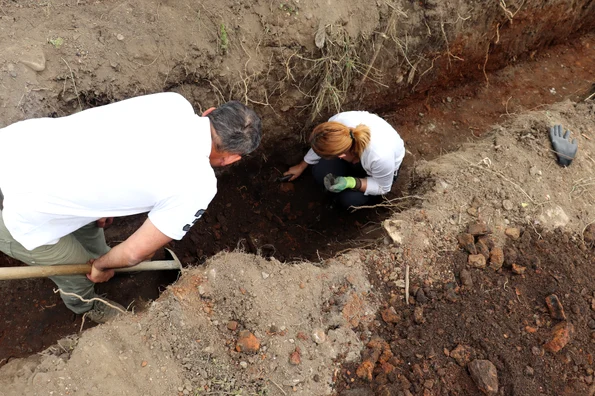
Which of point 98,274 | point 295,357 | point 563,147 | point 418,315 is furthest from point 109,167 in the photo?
point 563,147

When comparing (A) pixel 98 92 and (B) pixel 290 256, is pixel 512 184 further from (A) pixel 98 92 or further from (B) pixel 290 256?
(A) pixel 98 92

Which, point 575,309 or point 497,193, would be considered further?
point 497,193

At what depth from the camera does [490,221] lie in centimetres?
288

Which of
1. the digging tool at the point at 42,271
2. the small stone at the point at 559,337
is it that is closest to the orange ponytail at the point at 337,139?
the digging tool at the point at 42,271

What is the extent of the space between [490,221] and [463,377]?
1041 millimetres

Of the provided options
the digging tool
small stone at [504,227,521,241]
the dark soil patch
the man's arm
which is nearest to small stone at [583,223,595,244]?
the dark soil patch

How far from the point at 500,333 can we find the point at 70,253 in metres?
2.36

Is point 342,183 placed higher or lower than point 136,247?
lower

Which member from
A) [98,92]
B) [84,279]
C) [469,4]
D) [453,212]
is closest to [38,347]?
[84,279]

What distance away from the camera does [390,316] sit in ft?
8.09

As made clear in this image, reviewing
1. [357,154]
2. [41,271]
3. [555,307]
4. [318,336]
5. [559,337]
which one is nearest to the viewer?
[41,271]

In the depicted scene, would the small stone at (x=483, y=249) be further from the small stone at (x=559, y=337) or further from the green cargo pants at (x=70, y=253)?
the green cargo pants at (x=70, y=253)

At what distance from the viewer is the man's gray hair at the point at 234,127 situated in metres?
2.00

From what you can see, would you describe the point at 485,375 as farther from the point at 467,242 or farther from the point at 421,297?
the point at 467,242
